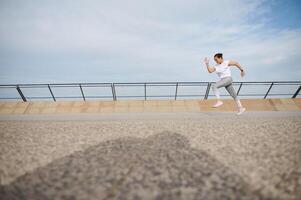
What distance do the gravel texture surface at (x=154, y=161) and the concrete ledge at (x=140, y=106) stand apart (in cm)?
234

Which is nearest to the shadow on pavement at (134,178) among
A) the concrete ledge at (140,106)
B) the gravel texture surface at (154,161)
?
the gravel texture surface at (154,161)

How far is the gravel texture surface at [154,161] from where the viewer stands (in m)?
2.74

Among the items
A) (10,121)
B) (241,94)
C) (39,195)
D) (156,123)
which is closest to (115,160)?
(39,195)

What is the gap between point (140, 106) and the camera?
29.1 feet

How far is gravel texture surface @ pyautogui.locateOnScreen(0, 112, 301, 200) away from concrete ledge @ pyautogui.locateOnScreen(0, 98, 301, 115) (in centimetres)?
234

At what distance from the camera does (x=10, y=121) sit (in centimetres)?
722

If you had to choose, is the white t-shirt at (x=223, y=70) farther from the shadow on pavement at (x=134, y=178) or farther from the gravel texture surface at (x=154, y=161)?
the shadow on pavement at (x=134, y=178)

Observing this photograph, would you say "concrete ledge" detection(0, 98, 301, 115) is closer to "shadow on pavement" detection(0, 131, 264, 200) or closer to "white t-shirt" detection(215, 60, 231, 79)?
"white t-shirt" detection(215, 60, 231, 79)

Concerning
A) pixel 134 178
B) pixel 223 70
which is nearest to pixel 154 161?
pixel 134 178

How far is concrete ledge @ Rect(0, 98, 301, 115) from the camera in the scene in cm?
Result: 835

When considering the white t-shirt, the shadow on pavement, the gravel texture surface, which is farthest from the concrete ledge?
the shadow on pavement

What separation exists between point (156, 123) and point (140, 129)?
0.85m

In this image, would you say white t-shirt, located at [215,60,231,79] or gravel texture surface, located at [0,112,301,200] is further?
white t-shirt, located at [215,60,231,79]

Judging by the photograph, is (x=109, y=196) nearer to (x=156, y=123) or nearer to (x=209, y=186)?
(x=209, y=186)
